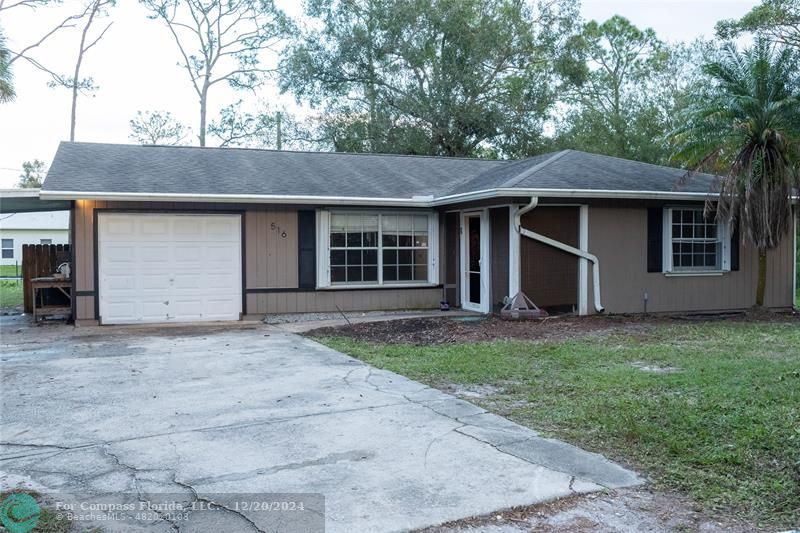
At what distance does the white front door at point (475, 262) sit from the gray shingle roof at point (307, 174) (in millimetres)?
655

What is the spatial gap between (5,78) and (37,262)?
3736 mm

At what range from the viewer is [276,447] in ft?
15.1

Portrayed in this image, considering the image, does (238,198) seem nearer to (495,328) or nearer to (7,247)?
(495,328)

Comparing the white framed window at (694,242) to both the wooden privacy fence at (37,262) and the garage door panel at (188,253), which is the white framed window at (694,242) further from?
the wooden privacy fence at (37,262)

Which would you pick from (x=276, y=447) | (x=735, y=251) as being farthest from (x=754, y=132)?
(x=276, y=447)

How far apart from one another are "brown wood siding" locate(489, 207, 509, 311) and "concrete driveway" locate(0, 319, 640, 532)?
16.6ft

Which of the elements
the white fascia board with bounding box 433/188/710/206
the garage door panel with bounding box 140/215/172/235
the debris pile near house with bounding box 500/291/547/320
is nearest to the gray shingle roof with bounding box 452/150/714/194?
the white fascia board with bounding box 433/188/710/206

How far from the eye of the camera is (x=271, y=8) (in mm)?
29031

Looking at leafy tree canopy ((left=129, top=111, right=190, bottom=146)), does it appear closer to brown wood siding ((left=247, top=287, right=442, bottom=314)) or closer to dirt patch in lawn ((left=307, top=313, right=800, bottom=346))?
brown wood siding ((left=247, top=287, right=442, bottom=314))

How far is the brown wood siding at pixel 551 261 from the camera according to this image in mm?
11805

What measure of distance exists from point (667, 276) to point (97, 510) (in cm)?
1142

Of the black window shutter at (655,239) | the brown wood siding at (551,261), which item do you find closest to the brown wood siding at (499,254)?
the brown wood siding at (551,261)

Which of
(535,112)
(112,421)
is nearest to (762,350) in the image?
(112,421)

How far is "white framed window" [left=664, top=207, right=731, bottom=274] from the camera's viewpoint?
41.4ft
